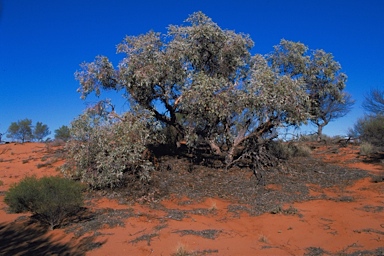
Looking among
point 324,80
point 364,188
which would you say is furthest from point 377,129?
point 364,188

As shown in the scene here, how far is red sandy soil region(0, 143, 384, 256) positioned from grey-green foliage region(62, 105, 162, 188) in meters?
0.93

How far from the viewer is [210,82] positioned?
457 inches

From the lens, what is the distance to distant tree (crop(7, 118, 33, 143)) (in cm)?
3234

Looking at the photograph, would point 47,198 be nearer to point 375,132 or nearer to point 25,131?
point 375,132

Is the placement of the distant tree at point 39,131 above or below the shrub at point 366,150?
above

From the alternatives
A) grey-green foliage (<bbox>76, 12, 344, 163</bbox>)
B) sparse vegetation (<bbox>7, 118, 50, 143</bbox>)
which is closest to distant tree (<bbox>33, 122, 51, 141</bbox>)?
sparse vegetation (<bbox>7, 118, 50, 143</bbox>)

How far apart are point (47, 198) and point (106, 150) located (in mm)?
3525

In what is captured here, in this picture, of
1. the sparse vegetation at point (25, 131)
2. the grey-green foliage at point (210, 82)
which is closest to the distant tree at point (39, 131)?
the sparse vegetation at point (25, 131)

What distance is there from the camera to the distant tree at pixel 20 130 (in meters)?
32.3

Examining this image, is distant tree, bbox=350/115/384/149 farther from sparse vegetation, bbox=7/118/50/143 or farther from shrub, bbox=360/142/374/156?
sparse vegetation, bbox=7/118/50/143

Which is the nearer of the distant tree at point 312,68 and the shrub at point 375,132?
the distant tree at point 312,68

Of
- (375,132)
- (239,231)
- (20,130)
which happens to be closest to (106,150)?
(239,231)

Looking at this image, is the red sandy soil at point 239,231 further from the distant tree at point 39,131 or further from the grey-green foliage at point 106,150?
the distant tree at point 39,131

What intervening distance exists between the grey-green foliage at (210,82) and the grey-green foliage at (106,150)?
1.34m
